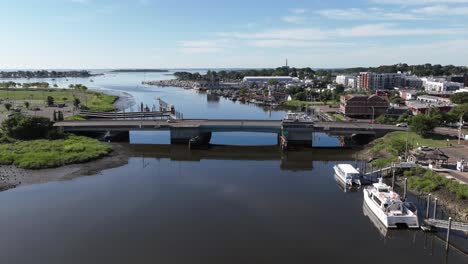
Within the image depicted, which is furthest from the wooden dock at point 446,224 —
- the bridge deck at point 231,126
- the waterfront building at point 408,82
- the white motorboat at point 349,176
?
the waterfront building at point 408,82

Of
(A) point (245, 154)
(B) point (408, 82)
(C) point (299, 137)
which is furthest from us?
(B) point (408, 82)

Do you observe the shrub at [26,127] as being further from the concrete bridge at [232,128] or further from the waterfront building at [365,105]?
the waterfront building at [365,105]

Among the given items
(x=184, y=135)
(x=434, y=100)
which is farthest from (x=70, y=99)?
(x=434, y=100)

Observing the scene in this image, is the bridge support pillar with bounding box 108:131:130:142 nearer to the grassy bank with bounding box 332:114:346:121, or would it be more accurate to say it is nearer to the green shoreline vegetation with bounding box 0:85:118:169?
the green shoreline vegetation with bounding box 0:85:118:169

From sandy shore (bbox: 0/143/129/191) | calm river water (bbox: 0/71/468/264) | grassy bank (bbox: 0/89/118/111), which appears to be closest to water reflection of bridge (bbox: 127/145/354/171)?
calm river water (bbox: 0/71/468/264)

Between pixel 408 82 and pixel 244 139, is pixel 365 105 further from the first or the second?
pixel 408 82

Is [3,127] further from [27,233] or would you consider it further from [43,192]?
[27,233]
